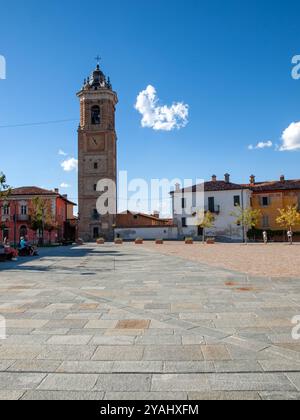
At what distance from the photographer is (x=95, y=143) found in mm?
53688

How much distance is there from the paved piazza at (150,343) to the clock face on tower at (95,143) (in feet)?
152

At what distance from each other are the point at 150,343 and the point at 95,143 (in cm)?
5106

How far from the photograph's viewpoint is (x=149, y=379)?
3.52 meters

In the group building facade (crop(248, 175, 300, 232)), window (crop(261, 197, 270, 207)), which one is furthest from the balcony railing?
window (crop(261, 197, 270, 207))

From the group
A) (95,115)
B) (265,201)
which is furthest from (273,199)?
(95,115)

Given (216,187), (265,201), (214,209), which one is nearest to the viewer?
(265,201)

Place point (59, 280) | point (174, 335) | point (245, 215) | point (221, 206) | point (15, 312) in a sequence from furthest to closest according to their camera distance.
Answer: point (221, 206) → point (245, 215) → point (59, 280) → point (15, 312) → point (174, 335)

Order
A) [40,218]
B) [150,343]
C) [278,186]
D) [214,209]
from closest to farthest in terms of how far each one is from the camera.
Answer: [150,343]
[40,218]
[278,186]
[214,209]

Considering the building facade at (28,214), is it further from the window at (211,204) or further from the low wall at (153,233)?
the window at (211,204)

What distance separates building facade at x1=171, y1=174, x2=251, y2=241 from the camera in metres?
47.8

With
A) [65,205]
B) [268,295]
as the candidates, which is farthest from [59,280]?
[65,205]

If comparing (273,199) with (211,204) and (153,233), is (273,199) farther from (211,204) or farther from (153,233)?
(153,233)
